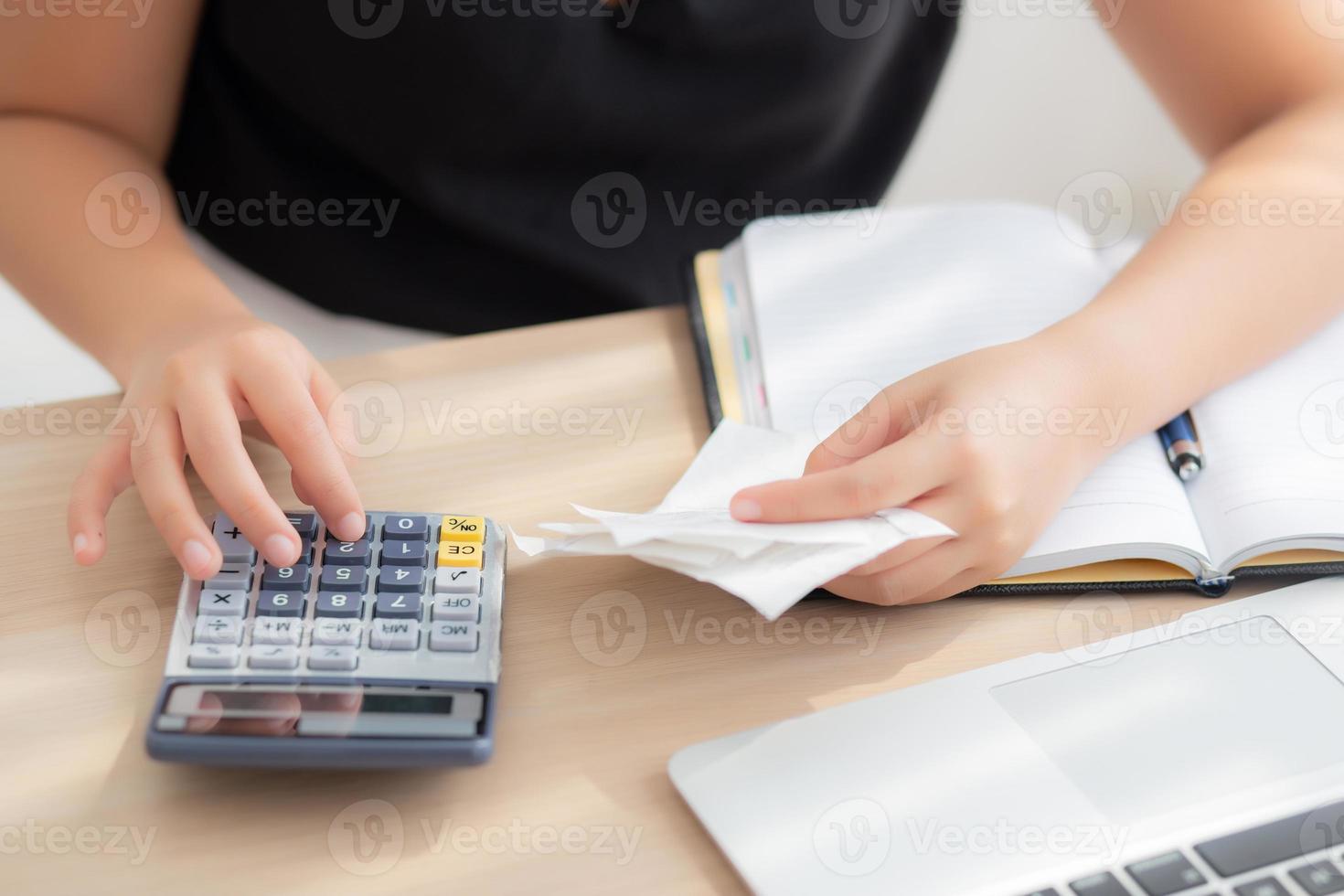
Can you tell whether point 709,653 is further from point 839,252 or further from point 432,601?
point 839,252

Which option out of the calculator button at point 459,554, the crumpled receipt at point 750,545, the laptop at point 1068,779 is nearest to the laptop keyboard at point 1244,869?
the laptop at point 1068,779

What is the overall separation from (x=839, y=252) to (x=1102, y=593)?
237 millimetres

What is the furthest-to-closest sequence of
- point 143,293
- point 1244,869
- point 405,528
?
point 143,293
point 405,528
point 1244,869

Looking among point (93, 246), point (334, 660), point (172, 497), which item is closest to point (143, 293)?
point (93, 246)

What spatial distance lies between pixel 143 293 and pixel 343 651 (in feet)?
0.85

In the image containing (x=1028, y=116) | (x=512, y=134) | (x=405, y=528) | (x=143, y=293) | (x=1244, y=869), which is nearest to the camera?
(x=1244, y=869)

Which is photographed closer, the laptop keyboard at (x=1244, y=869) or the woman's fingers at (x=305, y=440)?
the laptop keyboard at (x=1244, y=869)

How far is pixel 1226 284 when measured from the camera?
513 mm

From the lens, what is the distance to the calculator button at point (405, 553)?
41 centimetres

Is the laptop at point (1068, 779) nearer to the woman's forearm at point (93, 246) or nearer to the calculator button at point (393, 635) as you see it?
the calculator button at point (393, 635)

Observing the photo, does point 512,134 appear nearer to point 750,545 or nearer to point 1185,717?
point 750,545

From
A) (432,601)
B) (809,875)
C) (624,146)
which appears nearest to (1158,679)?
(809,875)

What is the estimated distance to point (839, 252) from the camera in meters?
0.58

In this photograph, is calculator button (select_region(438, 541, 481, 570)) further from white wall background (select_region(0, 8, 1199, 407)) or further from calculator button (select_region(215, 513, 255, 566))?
white wall background (select_region(0, 8, 1199, 407))
